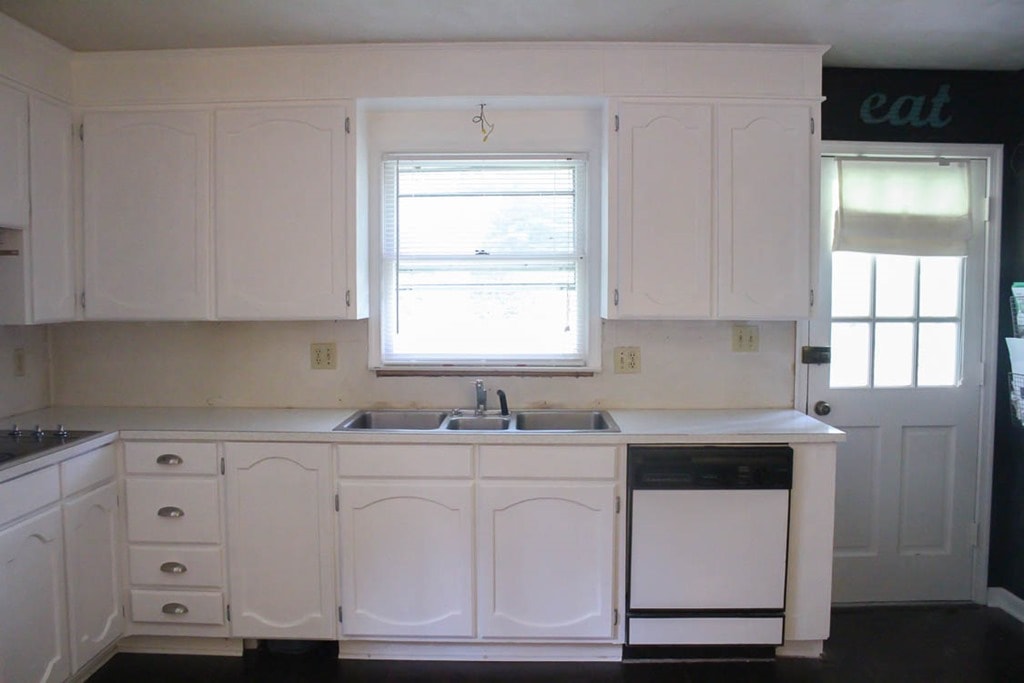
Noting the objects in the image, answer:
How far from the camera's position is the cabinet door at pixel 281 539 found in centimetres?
245

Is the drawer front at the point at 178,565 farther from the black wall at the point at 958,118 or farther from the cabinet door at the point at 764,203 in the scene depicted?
the black wall at the point at 958,118

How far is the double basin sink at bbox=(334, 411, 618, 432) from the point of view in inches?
109

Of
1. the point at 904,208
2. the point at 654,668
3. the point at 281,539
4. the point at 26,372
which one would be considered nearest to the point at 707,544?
the point at 654,668

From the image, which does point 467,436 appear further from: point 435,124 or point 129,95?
Answer: point 129,95

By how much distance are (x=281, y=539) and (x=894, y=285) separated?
Answer: 2765 mm

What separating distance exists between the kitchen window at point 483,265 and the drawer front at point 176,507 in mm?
897

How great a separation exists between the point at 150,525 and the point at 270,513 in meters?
0.46

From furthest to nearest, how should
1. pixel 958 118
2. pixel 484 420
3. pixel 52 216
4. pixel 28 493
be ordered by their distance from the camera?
pixel 958 118, pixel 484 420, pixel 52 216, pixel 28 493

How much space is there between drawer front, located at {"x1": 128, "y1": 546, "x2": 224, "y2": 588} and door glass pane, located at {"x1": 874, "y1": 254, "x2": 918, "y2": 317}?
115 inches

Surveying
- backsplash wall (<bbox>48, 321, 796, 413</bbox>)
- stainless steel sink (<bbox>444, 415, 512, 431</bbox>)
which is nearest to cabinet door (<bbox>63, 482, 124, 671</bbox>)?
backsplash wall (<bbox>48, 321, 796, 413</bbox>)

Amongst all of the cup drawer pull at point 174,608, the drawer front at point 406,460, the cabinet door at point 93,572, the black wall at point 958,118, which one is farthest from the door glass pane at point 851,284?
the cabinet door at point 93,572

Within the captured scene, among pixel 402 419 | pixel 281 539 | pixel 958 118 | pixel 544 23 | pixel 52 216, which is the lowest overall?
pixel 281 539

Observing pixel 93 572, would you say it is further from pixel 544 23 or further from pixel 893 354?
pixel 893 354

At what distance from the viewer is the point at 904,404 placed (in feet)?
9.59
